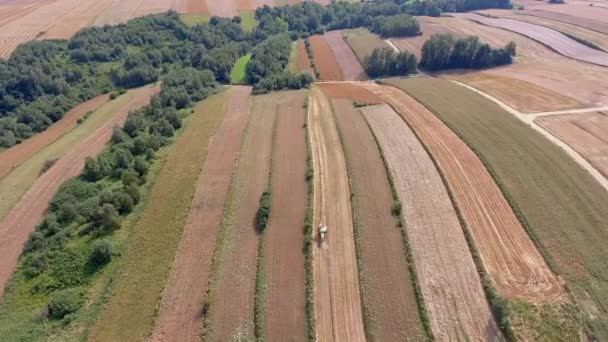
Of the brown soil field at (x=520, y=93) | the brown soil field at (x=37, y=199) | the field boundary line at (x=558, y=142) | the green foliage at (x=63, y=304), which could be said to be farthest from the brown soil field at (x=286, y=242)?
the brown soil field at (x=520, y=93)

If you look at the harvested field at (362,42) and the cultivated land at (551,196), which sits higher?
the harvested field at (362,42)

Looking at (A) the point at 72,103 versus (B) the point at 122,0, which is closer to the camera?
(A) the point at 72,103

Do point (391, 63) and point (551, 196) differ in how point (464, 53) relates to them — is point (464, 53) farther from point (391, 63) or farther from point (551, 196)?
point (551, 196)

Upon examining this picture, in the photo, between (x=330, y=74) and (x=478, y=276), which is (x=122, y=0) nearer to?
(x=330, y=74)

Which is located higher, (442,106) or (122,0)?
→ (122,0)

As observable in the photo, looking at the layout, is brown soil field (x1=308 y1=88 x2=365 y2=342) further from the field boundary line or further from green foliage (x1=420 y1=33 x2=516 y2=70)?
green foliage (x1=420 y1=33 x2=516 y2=70)

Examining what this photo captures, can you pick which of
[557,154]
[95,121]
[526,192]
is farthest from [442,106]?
[95,121]

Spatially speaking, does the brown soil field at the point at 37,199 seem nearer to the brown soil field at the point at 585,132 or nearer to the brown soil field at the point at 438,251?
the brown soil field at the point at 438,251

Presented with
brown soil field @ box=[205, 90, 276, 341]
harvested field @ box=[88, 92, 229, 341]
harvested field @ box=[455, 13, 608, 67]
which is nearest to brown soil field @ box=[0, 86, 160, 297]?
harvested field @ box=[88, 92, 229, 341]
